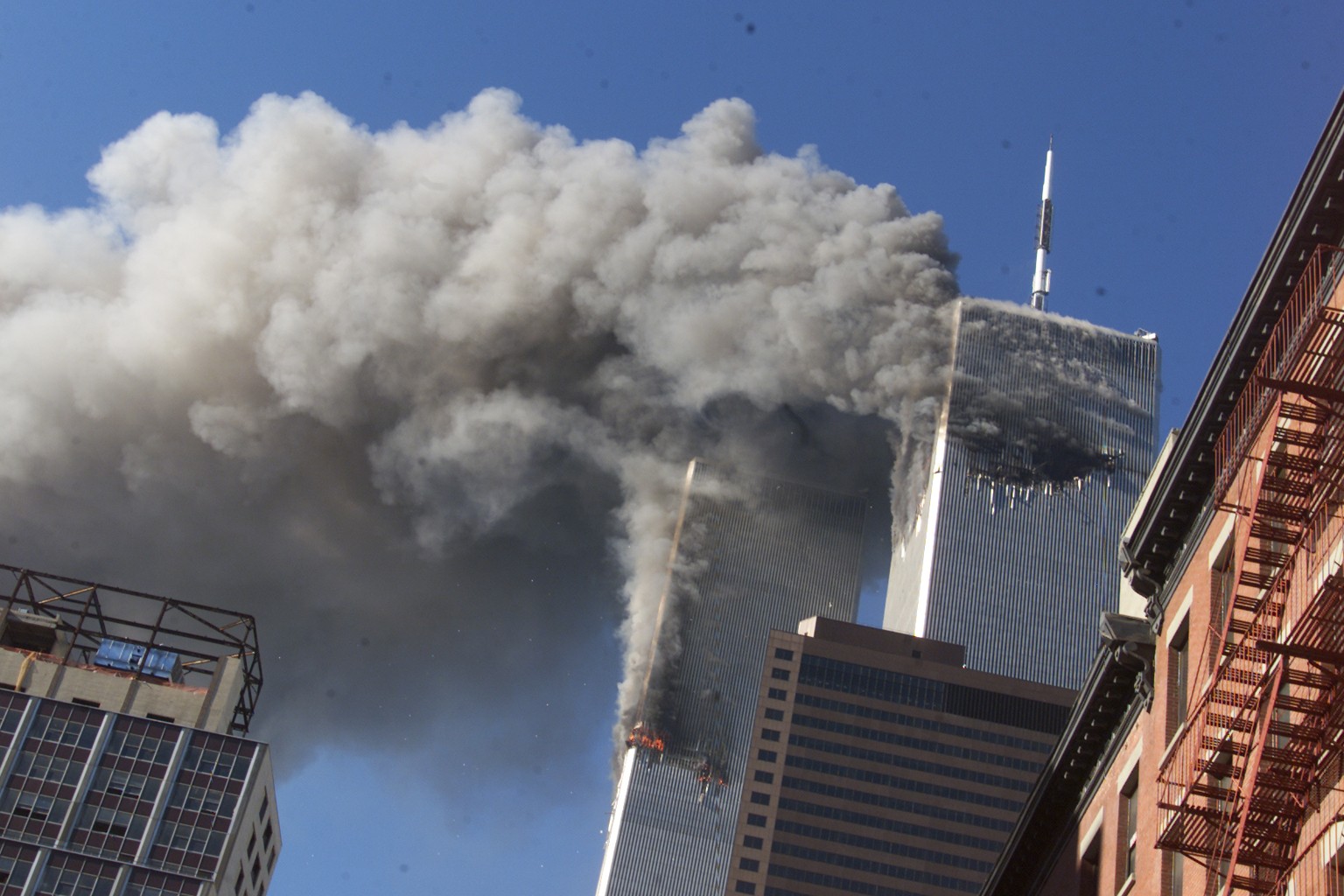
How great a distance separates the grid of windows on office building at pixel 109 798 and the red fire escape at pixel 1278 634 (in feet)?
213

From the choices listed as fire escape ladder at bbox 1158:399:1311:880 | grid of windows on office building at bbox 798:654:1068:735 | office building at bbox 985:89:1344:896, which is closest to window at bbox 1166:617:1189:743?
office building at bbox 985:89:1344:896

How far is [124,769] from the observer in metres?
91.4

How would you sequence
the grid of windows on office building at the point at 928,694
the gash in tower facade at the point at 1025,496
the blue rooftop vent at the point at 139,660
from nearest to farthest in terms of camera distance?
Result: the blue rooftop vent at the point at 139,660 → the grid of windows on office building at the point at 928,694 → the gash in tower facade at the point at 1025,496

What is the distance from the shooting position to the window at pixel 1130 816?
125 feet

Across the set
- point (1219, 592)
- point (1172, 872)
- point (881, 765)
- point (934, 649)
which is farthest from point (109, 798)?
point (934, 649)

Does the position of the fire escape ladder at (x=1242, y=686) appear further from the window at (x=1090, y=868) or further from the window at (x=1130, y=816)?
the window at (x=1090, y=868)

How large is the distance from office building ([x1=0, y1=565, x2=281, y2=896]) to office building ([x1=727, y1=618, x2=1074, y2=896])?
56.2 m

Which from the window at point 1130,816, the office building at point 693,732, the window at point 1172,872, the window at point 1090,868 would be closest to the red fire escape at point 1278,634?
the window at point 1172,872

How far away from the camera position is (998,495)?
176875mm

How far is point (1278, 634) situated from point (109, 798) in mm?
72447

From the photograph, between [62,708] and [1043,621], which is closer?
[62,708]

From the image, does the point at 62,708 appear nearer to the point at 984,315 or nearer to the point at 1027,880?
the point at 1027,880

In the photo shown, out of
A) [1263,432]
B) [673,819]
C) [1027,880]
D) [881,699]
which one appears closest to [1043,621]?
[881,699]

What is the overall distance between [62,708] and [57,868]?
916 cm
